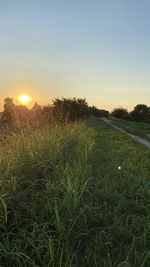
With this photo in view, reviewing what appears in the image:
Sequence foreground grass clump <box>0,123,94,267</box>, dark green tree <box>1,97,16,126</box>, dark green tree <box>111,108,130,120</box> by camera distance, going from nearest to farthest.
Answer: foreground grass clump <box>0,123,94,267</box>, dark green tree <box>1,97,16,126</box>, dark green tree <box>111,108,130,120</box>

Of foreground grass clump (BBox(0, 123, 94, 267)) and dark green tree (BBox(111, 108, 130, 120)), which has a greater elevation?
dark green tree (BBox(111, 108, 130, 120))

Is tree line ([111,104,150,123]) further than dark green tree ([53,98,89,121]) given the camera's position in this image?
Yes

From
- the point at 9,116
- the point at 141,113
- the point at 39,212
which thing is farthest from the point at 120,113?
the point at 39,212

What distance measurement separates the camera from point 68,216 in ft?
14.5

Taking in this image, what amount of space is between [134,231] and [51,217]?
838 mm

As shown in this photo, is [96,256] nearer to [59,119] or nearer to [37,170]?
[37,170]

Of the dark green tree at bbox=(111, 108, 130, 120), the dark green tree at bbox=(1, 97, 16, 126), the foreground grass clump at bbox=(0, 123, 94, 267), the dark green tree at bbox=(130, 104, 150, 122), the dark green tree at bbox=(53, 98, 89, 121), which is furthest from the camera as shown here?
the dark green tree at bbox=(111, 108, 130, 120)

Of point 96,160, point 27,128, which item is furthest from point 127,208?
point 27,128

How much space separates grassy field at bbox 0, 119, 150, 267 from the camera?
371cm

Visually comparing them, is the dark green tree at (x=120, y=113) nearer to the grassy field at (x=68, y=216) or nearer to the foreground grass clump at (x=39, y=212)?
the grassy field at (x=68, y=216)

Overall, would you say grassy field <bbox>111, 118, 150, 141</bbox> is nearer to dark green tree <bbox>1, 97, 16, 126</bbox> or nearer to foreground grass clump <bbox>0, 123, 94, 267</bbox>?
dark green tree <bbox>1, 97, 16, 126</bbox>

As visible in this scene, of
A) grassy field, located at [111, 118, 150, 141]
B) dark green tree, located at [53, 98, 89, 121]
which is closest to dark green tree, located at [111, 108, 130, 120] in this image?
grassy field, located at [111, 118, 150, 141]

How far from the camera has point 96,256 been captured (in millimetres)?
3748

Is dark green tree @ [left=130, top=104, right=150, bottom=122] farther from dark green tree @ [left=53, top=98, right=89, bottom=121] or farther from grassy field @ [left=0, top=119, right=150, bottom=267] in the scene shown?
grassy field @ [left=0, top=119, right=150, bottom=267]
